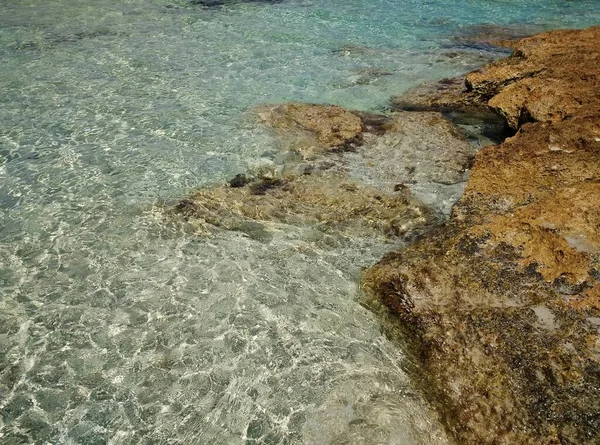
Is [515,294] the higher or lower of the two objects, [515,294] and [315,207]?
the higher

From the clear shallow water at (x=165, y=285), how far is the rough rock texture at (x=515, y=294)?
0.51 meters

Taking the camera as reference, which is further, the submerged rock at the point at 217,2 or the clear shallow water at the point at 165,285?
the submerged rock at the point at 217,2

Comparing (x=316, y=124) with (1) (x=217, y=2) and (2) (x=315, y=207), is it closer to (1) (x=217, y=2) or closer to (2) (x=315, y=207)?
(2) (x=315, y=207)

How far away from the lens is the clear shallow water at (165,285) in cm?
480

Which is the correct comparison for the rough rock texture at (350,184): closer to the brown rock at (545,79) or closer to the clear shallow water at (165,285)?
the clear shallow water at (165,285)

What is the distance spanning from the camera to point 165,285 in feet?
20.9

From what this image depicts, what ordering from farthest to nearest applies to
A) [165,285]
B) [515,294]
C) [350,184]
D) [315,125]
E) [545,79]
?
[315,125], [545,79], [350,184], [165,285], [515,294]

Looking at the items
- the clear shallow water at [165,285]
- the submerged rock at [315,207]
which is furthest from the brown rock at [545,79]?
the submerged rock at [315,207]

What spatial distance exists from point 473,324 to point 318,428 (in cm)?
208

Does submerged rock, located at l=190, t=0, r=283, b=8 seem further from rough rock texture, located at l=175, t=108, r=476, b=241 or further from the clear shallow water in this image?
rough rock texture, located at l=175, t=108, r=476, b=241

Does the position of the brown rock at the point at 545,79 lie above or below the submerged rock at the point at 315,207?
above

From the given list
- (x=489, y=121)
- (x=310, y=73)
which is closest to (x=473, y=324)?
(x=489, y=121)

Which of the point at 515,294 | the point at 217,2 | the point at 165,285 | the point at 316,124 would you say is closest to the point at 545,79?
the point at 316,124

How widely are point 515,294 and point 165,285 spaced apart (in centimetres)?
462
